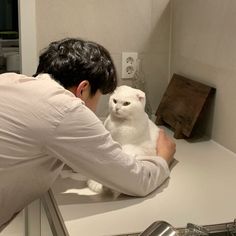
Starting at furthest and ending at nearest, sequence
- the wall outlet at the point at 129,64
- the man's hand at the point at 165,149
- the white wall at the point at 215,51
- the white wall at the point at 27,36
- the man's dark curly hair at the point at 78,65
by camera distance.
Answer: the wall outlet at the point at 129,64
the white wall at the point at 27,36
the white wall at the point at 215,51
the man's hand at the point at 165,149
the man's dark curly hair at the point at 78,65

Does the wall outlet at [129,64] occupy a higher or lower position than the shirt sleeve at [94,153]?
higher

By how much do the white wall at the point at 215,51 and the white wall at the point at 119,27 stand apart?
12cm

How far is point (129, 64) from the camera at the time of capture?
1.86m

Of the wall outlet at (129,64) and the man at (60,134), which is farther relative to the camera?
the wall outlet at (129,64)

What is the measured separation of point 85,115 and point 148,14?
1020 mm

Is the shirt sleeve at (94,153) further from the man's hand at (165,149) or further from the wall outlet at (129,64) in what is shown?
the wall outlet at (129,64)

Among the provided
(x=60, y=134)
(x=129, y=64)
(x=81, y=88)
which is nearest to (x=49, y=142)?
(x=60, y=134)

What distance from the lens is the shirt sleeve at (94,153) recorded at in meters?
0.93

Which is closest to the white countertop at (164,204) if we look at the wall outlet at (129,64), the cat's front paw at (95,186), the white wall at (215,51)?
the cat's front paw at (95,186)

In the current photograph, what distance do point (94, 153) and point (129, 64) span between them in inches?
37.4

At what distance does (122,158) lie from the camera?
1013 mm

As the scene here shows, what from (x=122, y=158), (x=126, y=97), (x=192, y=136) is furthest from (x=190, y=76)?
(x=122, y=158)

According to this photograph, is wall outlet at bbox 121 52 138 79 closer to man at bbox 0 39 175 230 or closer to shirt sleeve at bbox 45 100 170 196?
man at bbox 0 39 175 230

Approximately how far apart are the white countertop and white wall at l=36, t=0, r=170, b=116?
72cm
